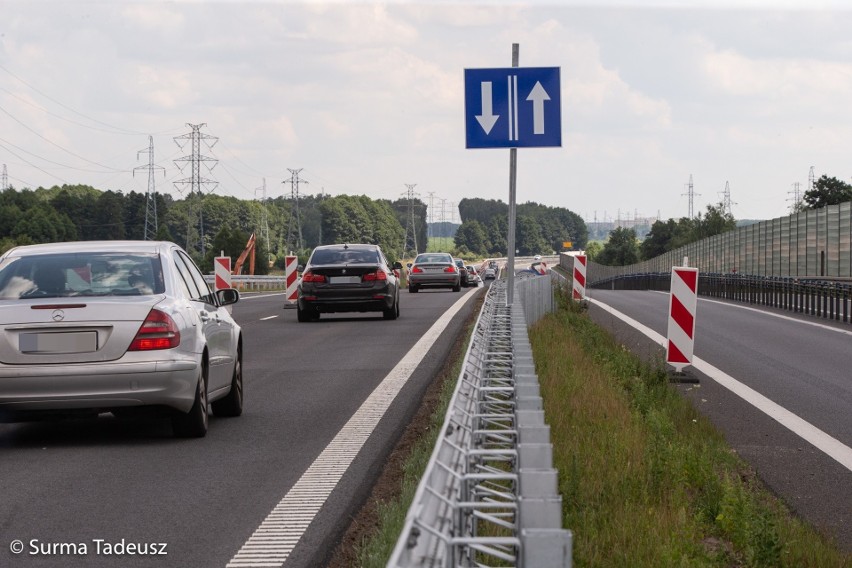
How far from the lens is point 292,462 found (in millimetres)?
8562

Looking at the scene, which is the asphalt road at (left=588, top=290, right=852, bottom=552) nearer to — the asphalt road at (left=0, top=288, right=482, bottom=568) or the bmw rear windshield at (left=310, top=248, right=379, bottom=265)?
the asphalt road at (left=0, top=288, right=482, bottom=568)

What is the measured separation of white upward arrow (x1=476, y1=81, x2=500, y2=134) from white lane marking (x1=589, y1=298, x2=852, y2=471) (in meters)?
4.37

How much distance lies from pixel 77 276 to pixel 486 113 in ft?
34.1

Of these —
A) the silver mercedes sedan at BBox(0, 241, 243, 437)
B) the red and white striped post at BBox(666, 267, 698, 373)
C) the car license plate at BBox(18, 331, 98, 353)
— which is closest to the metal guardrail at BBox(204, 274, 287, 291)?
the red and white striped post at BBox(666, 267, 698, 373)

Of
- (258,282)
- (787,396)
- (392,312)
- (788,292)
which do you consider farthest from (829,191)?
(787,396)

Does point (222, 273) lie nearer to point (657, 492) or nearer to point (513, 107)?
point (513, 107)

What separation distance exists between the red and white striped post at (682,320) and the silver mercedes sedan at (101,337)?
5.85 m

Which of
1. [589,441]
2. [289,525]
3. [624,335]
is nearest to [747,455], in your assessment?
[589,441]

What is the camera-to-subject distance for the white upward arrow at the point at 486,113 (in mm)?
19042

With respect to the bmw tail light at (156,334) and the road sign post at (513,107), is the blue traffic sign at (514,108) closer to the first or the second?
the road sign post at (513,107)

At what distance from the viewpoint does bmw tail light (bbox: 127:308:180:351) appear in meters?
9.19

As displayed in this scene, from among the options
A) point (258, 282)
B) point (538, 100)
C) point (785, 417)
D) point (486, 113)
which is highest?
point (538, 100)

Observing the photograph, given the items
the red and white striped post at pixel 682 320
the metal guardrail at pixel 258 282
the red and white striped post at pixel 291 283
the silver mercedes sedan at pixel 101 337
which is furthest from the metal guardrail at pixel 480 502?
the metal guardrail at pixel 258 282

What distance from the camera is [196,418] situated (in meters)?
9.59
